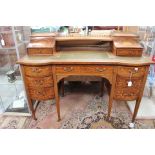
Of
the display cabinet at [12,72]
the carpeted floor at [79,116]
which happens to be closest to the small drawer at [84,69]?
the display cabinet at [12,72]

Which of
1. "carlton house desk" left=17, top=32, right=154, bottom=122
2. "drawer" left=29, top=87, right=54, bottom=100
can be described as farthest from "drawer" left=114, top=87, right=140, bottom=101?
"drawer" left=29, top=87, right=54, bottom=100

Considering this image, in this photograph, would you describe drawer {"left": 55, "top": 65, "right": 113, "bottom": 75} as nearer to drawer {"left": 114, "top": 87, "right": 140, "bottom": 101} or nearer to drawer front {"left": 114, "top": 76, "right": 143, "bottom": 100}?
drawer front {"left": 114, "top": 76, "right": 143, "bottom": 100}

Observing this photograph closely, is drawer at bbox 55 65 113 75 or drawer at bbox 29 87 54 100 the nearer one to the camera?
drawer at bbox 55 65 113 75

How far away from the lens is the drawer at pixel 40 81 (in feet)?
5.16

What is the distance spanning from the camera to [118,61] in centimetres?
146

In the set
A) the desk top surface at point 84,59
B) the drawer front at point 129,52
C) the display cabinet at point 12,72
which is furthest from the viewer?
the display cabinet at point 12,72

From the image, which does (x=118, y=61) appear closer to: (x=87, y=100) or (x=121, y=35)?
(x=121, y=35)

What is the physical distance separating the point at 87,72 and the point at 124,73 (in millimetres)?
379

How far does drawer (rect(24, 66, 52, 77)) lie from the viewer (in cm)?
150

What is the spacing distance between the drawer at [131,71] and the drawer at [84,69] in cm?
10

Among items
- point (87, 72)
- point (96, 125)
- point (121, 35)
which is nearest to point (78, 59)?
point (87, 72)

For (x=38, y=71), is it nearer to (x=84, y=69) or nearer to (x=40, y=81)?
(x=40, y=81)

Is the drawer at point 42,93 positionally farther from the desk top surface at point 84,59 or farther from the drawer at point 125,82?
the drawer at point 125,82
